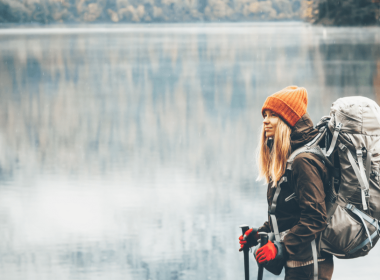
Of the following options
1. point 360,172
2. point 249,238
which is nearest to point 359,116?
point 360,172

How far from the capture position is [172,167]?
8312mm

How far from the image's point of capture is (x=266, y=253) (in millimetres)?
2385

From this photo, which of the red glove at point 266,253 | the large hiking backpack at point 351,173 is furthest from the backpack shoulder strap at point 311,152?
the red glove at point 266,253

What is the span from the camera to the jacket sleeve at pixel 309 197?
232cm

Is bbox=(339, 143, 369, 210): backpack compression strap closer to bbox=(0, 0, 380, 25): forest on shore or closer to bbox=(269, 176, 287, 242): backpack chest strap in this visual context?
bbox=(269, 176, 287, 242): backpack chest strap

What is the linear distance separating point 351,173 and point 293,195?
0.87 ft

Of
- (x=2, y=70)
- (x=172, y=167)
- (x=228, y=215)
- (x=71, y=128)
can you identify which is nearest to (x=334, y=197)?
(x=228, y=215)

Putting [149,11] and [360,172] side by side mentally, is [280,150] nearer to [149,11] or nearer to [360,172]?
[360,172]

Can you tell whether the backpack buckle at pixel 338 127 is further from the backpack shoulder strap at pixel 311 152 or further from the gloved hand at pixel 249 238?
the gloved hand at pixel 249 238

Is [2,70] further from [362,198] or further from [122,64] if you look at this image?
[362,198]

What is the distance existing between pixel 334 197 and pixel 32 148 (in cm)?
834

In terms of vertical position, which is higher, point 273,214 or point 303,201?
point 303,201

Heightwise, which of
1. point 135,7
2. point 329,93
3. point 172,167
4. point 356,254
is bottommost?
point 135,7

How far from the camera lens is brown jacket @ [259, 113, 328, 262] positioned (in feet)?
7.64
